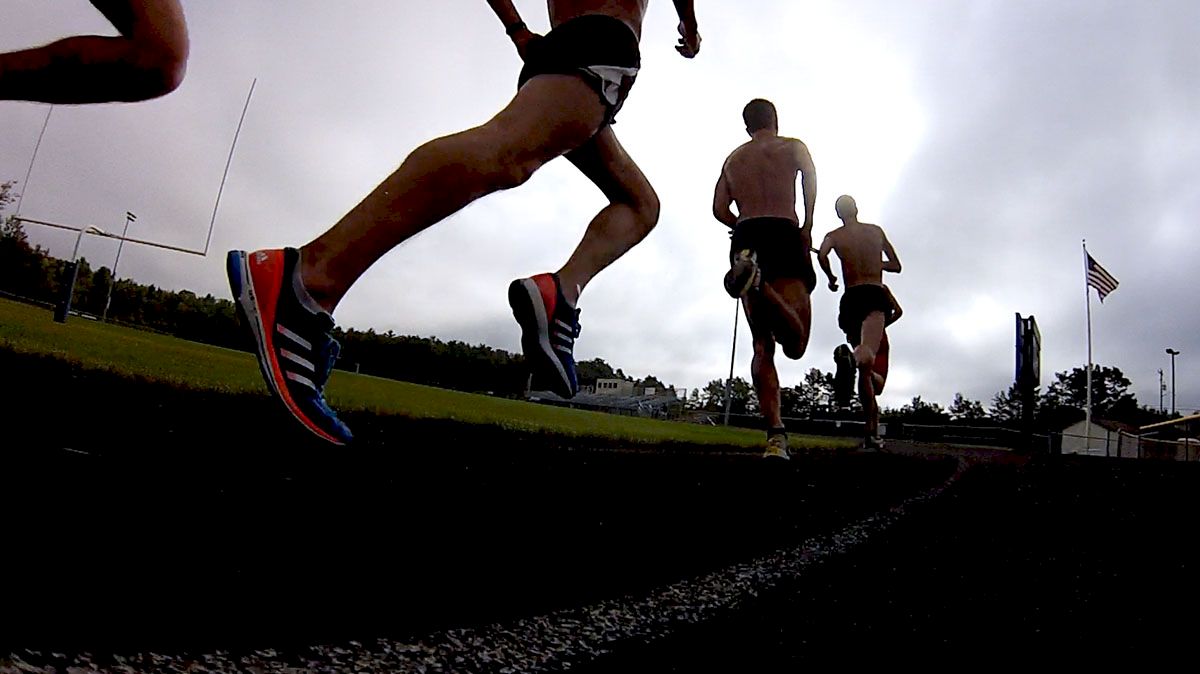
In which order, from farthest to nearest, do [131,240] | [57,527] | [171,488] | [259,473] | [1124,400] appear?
[1124,400], [131,240], [259,473], [171,488], [57,527]

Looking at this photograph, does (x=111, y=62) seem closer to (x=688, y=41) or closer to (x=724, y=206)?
(x=688, y=41)

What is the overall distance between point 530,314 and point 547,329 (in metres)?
0.06

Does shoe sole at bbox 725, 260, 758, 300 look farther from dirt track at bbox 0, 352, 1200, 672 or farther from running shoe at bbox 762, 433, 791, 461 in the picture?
dirt track at bbox 0, 352, 1200, 672

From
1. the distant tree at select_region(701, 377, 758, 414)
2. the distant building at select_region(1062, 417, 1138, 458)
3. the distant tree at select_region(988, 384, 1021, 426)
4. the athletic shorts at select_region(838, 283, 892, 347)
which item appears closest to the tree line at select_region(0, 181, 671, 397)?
the athletic shorts at select_region(838, 283, 892, 347)

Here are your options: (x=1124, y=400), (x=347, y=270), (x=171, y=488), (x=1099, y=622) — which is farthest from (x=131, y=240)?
(x=1124, y=400)

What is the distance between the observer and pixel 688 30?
1865 millimetres

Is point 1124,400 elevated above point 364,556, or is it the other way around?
point 1124,400

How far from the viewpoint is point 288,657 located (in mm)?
638

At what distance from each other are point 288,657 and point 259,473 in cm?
31

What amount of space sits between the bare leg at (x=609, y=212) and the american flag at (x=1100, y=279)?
2097 cm

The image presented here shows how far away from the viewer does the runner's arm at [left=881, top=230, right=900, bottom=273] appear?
6.36 meters

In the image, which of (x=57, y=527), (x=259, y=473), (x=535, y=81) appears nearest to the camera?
(x=57, y=527)

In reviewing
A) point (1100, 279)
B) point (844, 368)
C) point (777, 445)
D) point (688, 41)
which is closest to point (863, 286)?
point (844, 368)

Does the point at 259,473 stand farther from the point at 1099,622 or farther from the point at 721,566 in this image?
the point at 1099,622
